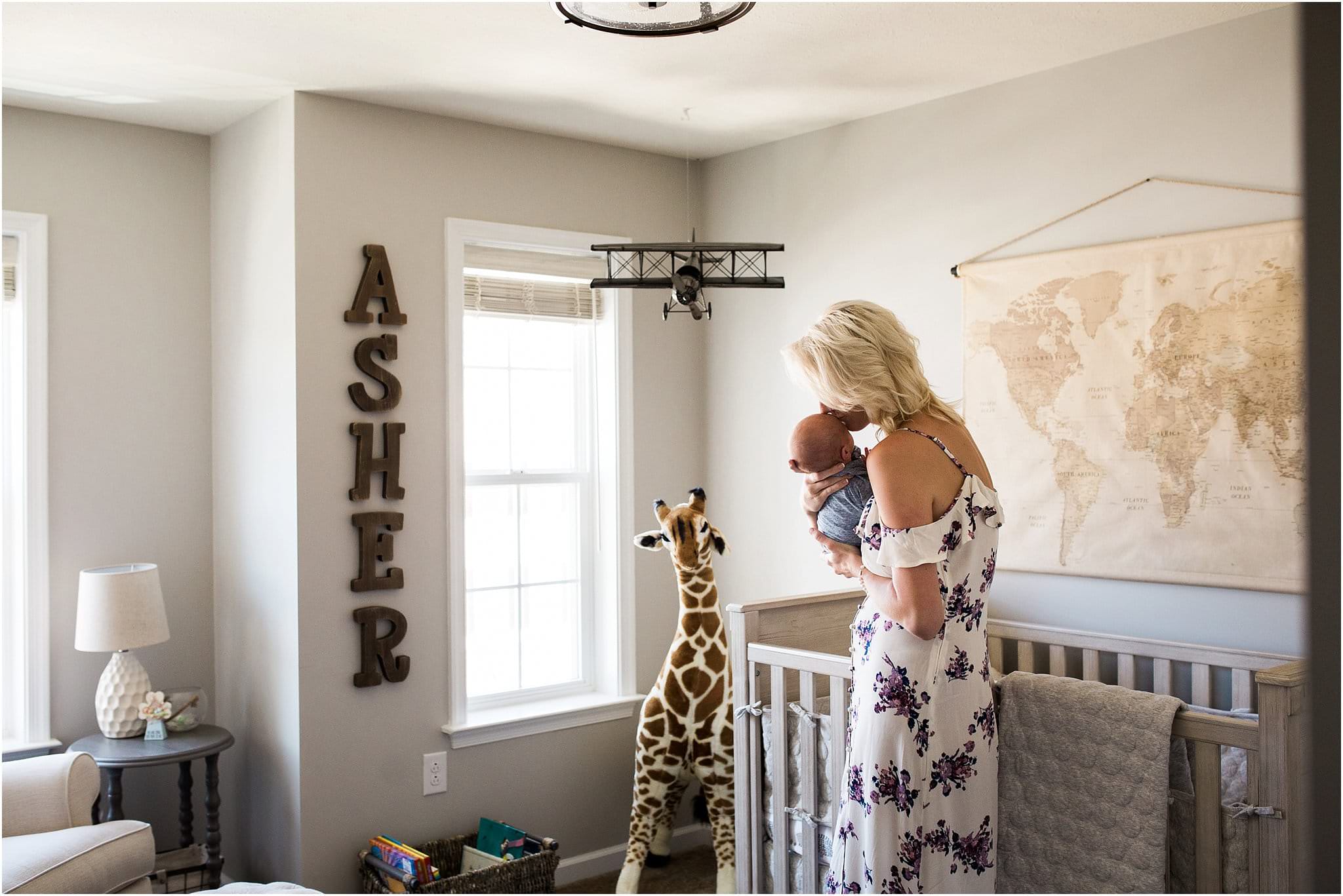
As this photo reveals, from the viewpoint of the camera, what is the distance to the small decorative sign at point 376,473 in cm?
325

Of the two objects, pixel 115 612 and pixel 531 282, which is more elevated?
pixel 531 282

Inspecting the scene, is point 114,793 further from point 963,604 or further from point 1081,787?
point 1081,787

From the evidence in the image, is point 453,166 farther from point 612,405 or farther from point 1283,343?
point 1283,343

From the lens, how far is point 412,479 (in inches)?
133

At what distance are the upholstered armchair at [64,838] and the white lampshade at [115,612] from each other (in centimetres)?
35

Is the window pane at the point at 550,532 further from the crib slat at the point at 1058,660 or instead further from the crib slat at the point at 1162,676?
the crib slat at the point at 1162,676

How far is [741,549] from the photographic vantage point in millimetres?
3986

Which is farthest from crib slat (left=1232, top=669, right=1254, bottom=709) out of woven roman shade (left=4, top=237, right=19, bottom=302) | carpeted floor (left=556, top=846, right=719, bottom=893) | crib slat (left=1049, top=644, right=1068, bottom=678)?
woven roman shade (left=4, top=237, right=19, bottom=302)

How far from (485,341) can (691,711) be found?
1.40 m

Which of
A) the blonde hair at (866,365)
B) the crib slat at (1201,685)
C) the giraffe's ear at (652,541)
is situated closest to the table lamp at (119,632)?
the giraffe's ear at (652,541)

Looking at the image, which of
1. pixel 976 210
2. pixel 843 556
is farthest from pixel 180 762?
pixel 976 210

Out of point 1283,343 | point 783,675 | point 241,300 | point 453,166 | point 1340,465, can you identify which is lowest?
point 783,675

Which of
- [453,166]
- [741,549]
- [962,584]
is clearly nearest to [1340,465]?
[962,584]

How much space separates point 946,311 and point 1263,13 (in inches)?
43.5
